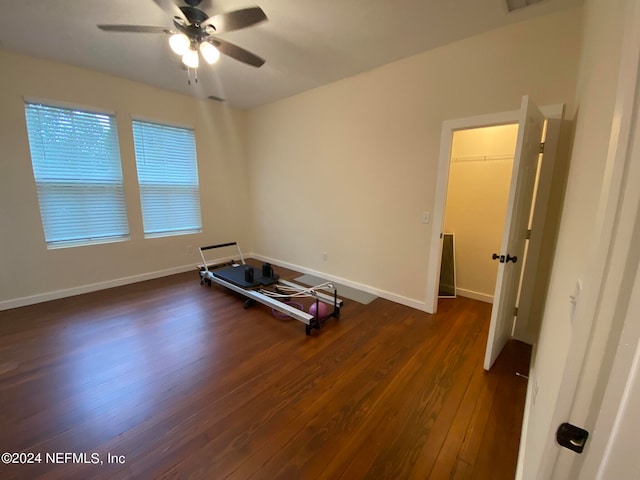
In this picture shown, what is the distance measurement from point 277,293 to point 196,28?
2.68 m

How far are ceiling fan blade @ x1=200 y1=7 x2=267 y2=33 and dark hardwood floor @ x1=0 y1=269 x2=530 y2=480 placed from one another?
251 cm

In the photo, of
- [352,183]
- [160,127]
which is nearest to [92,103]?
[160,127]

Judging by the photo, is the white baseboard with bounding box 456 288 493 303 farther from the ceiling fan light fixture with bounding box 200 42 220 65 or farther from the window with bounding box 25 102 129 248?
the window with bounding box 25 102 129 248

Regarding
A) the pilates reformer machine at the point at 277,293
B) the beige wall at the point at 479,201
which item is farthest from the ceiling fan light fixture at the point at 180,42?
the beige wall at the point at 479,201

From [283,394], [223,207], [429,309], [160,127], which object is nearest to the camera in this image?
[283,394]

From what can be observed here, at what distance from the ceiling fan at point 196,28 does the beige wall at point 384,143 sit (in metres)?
1.61

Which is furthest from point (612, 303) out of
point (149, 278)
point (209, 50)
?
point (149, 278)

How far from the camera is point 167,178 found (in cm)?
407

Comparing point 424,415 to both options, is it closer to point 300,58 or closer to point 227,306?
point 227,306

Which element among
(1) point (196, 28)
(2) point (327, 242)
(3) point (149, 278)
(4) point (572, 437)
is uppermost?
(1) point (196, 28)

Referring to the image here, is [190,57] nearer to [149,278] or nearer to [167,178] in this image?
[167,178]

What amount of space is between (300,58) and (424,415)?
11.2 feet

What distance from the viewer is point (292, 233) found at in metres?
4.51

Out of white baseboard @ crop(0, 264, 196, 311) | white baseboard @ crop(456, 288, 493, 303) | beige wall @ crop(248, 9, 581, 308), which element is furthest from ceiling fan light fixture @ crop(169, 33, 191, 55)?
white baseboard @ crop(456, 288, 493, 303)
